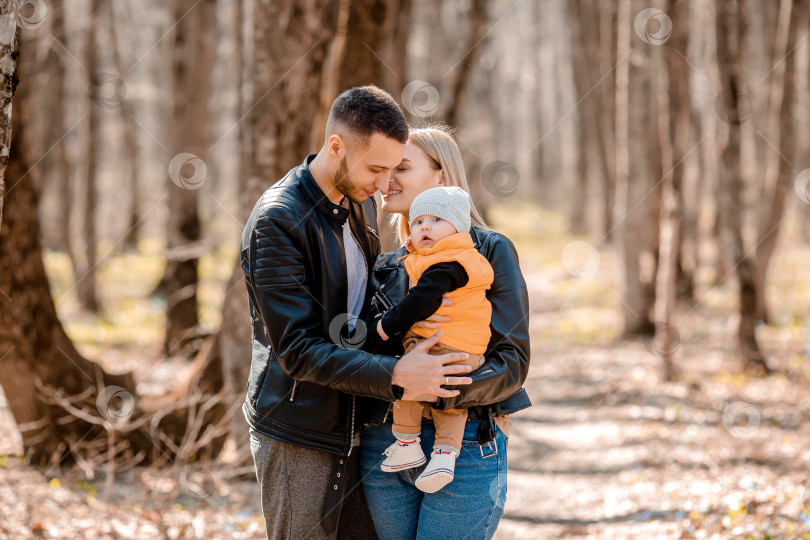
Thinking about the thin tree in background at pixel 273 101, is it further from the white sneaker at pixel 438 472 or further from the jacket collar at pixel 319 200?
the white sneaker at pixel 438 472

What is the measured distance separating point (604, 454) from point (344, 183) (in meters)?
5.22

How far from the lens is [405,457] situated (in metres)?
2.52

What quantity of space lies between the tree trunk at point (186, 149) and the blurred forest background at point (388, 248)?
1.5 inches

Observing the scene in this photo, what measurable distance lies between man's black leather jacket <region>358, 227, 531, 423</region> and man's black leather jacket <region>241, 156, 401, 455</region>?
5.2 inches

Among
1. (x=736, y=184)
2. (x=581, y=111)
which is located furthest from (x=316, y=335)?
(x=581, y=111)

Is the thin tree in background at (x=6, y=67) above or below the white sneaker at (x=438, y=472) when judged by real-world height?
above

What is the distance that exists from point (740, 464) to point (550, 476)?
62.0 inches

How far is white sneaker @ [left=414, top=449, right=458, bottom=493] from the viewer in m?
2.44

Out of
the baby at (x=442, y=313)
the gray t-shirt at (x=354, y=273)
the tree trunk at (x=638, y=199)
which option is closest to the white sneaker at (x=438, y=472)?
the baby at (x=442, y=313)

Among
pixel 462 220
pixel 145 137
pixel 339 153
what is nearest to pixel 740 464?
pixel 462 220

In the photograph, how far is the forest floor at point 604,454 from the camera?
15.8 ft

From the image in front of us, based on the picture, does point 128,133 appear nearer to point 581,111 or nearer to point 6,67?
point 581,111

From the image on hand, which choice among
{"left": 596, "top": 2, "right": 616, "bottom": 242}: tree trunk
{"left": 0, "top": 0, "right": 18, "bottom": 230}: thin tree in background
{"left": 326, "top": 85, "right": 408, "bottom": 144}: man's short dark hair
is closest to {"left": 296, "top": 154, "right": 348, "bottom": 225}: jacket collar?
{"left": 326, "top": 85, "right": 408, "bottom": 144}: man's short dark hair

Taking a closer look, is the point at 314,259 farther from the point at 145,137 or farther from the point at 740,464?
the point at 145,137
